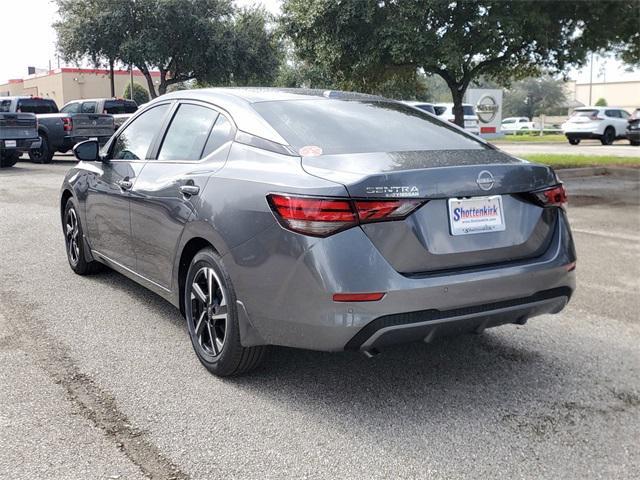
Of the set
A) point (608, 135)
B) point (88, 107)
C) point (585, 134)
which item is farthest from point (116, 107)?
point (608, 135)

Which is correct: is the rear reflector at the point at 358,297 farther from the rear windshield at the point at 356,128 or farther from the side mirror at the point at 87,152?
the side mirror at the point at 87,152

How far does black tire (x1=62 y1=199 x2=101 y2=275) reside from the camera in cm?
592

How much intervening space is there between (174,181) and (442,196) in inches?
68.4

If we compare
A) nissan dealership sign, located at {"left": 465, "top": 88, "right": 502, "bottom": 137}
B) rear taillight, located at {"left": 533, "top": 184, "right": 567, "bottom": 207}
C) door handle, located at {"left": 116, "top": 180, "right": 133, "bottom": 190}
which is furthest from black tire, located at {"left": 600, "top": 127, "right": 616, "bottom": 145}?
door handle, located at {"left": 116, "top": 180, "right": 133, "bottom": 190}

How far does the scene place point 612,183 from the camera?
13969mm

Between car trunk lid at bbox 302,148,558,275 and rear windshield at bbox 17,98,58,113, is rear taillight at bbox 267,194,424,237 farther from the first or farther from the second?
rear windshield at bbox 17,98,58,113

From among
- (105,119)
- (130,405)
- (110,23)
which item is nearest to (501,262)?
(130,405)

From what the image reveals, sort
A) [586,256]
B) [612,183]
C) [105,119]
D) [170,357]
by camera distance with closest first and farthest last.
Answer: [170,357] < [586,256] < [612,183] < [105,119]

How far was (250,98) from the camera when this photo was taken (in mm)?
4090

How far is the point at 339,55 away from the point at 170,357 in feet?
40.5

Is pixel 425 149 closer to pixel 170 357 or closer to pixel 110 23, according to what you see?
pixel 170 357

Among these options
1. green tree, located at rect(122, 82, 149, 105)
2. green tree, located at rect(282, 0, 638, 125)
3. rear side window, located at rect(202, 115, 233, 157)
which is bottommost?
rear side window, located at rect(202, 115, 233, 157)

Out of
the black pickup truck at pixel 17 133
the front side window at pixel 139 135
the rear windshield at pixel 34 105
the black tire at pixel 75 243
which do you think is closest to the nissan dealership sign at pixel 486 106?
the rear windshield at pixel 34 105

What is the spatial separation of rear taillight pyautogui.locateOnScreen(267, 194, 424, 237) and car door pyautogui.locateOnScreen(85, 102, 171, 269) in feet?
6.45
